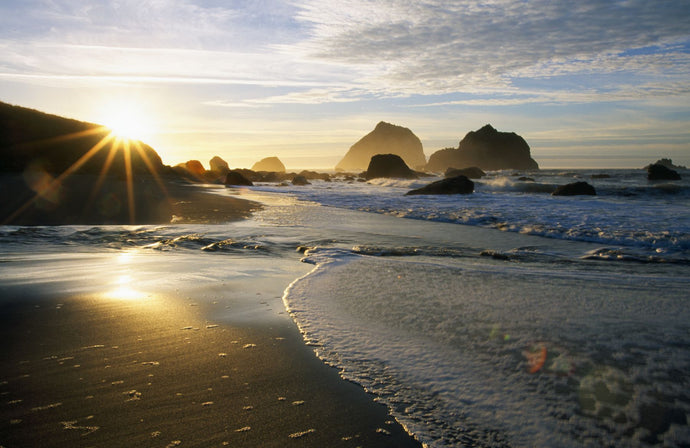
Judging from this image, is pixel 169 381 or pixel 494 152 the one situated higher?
pixel 494 152

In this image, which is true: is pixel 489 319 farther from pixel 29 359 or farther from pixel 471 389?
pixel 29 359

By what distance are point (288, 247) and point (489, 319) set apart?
443 centimetres

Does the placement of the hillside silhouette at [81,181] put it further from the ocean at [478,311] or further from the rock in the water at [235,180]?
the rock in the water at [235,180]

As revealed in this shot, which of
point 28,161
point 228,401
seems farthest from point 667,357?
point 28,161

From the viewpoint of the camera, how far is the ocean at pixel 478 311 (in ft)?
6.58

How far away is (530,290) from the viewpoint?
164 inches

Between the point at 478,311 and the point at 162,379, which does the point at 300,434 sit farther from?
the point at 478,311

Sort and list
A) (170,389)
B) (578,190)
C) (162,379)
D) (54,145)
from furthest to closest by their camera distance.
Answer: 1. (54,145)
2. (578,190)
3. (162,379)
4. (170,389)

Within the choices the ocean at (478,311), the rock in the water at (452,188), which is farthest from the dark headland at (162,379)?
the rock in the water at (452,188)

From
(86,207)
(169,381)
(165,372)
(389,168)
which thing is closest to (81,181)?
(86,207)

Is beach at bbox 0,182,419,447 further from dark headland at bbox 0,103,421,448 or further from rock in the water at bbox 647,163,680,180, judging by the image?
rock in the water at bbox 647,163,680,180

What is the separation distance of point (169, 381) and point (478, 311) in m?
2.48

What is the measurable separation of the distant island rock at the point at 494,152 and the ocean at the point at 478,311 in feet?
426

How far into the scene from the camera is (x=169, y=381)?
2.28 metres
